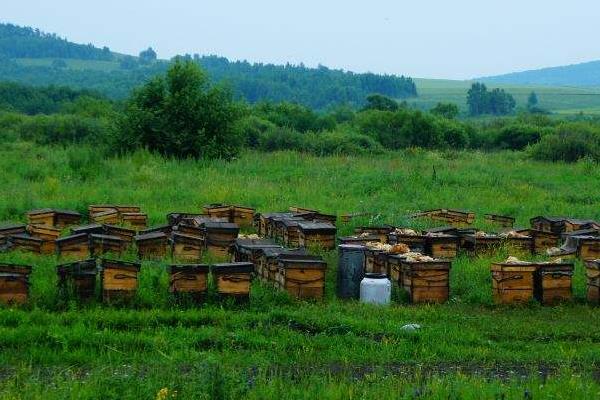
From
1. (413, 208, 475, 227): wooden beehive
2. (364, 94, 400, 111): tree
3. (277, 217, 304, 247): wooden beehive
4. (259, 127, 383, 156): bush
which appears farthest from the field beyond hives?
(364, 94, 400, 111): tree

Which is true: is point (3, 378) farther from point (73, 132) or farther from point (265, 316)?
point (73, 132)

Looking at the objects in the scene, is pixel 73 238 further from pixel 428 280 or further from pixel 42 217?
pixel 428 280

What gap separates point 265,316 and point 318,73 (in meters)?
135

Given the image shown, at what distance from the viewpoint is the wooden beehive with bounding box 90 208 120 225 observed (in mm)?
14164

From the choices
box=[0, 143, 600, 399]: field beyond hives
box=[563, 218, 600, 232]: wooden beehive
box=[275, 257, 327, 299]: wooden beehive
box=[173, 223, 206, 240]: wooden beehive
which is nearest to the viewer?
box=[0, 143, 600, 399]: field beyond hives

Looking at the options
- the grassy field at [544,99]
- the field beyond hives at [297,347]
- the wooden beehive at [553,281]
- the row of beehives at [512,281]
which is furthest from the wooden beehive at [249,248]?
the grassy field at [544,99]

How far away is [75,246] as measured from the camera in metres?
11.2

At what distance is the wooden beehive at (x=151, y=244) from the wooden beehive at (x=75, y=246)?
0.75 m

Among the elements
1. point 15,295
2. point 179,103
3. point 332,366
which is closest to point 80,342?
point 15,295

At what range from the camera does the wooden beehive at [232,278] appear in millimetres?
9148

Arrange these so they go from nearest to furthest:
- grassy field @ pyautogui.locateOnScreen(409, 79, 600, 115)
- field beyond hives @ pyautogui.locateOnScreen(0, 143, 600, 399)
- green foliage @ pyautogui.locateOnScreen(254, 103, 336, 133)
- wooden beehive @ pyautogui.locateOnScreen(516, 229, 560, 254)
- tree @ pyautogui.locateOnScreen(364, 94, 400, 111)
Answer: field beyond hives @ pyautogui.locateOnScreen(0, 143, 600, 399)
wooden beehive @ pyautogui.locateOnScreen(516, 229, 560, 254)
green foliage @ pyautogui.locateOnScreen(254, 103, 336, 133)
tree @ pyautogui.locateOnScreen(364, 94, 400, 111)
grassy field @ pyautogui.locateOnScreen(409, 79, 600, 115)

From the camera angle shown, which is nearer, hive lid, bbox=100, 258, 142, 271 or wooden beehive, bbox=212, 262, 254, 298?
hive lid, bbox=100, 258, 142, 271

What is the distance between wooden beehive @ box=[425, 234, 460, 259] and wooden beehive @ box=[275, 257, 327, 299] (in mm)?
2850

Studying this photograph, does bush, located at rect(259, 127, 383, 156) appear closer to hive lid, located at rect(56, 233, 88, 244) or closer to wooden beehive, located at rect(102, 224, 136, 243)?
wooden beehive, located at rect(102, 224, 136, 243)
